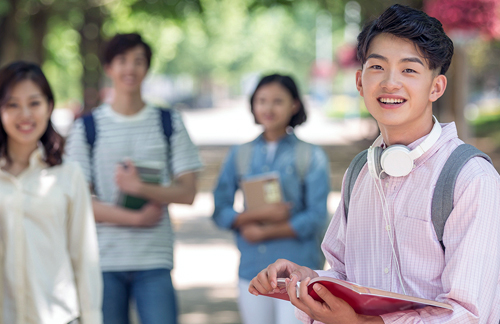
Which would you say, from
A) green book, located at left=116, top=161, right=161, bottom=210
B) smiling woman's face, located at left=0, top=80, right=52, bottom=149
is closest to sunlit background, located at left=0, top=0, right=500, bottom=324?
green book, located at left=116, top=161, right=161, bottom=210

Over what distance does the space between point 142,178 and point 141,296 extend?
0.67 metres

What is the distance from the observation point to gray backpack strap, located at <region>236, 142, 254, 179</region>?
13.9ft

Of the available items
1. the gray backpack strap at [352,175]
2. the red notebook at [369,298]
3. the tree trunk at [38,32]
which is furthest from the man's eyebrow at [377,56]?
the tree trunk at [38,32]

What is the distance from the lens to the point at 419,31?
196cm

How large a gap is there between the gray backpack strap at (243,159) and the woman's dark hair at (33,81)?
1.27 m

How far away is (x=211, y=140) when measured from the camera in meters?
27.8

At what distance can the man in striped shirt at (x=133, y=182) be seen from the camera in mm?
3781

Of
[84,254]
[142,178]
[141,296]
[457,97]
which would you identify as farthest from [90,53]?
[84,254]

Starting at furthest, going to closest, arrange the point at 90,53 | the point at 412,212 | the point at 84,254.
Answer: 1. the point at 90,53
2. the point at 84,254
3. the point at 412,212

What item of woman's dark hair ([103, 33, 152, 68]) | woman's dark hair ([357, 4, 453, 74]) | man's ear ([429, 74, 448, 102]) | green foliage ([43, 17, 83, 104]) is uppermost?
green foliage ([43, 17, 83, 104])

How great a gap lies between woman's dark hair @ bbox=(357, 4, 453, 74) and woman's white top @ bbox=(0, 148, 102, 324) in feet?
5.82

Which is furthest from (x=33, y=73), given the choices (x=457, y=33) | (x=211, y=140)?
(x=211, y=140)

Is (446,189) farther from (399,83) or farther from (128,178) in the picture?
(128,178)

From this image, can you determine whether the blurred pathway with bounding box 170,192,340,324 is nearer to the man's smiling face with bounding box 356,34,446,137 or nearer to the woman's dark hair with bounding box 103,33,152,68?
the woman's dark hair with bounding box 103,33,152,68
